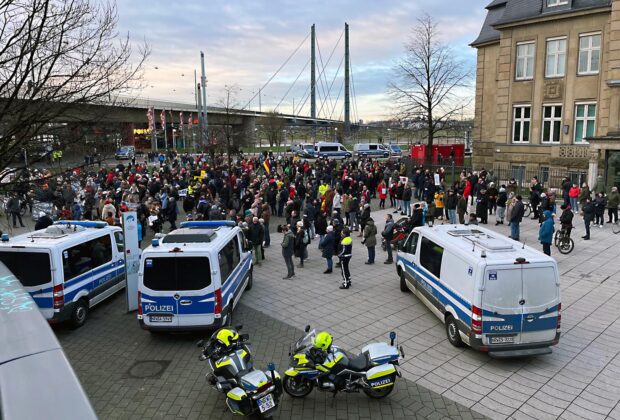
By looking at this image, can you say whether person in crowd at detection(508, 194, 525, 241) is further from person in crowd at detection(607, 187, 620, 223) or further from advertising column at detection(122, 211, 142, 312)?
advertising column at detection(122, 211, 142, 312)

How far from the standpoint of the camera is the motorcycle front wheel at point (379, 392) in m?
7.22

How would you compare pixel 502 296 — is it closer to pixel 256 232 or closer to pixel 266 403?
pixel 266 403

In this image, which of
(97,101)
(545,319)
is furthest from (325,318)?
(97,101)

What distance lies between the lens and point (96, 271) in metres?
11.1

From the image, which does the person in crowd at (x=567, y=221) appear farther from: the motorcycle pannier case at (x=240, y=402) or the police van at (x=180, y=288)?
the motorcycle pannier case at (x=240, y=402)

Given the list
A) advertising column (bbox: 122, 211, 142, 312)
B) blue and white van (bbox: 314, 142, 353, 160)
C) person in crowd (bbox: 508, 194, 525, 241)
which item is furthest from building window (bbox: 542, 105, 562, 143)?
blue and white van (bbox: 314, 142, 353, 160)

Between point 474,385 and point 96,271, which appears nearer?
point 474,385

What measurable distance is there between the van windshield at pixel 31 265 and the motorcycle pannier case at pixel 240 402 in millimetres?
5358

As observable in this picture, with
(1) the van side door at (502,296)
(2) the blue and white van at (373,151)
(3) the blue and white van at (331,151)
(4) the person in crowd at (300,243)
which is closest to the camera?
(1) the van side door at (502,296)

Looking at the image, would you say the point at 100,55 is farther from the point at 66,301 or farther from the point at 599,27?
the point at 599,27

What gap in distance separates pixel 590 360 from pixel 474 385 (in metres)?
2.53

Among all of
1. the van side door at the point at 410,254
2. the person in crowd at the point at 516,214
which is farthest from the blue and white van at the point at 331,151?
the van side door at the point at 410,254

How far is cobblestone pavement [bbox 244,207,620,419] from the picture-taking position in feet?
24.2

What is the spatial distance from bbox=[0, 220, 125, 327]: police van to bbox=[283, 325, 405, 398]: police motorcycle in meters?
5.48
